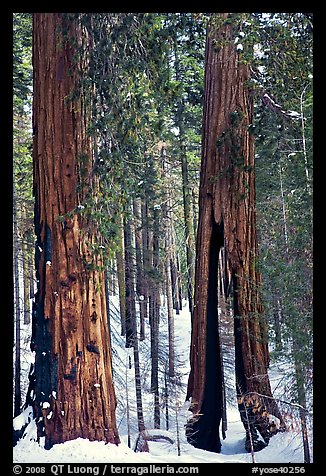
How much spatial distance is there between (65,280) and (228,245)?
247cm

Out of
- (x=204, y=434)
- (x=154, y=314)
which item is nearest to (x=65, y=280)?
(x=204, y=434)

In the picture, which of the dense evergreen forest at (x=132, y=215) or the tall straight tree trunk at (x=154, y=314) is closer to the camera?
the dense evergreen forest at (x=132, y=215)

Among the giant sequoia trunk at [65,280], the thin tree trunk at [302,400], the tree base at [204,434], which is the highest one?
the giant sequoia trunk at [65,280]

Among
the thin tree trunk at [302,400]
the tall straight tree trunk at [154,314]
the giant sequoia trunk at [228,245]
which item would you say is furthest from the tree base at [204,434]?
the tall straight tree trunk at [154,314]

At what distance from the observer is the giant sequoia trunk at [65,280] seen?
429 cm

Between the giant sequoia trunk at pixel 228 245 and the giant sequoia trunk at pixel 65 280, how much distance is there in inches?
74.5

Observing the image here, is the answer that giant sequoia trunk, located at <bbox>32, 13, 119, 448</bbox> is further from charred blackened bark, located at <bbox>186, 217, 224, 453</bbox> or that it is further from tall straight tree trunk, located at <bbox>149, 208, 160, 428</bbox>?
tall straight tree trunk, located at <bbox>149, 208, 160, 428</bbox>

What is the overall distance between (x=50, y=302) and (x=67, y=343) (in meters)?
0.42

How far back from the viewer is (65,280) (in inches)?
170

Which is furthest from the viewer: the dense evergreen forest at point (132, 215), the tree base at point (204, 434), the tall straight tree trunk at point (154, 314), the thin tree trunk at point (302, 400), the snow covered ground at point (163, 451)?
the tall straight tree trunk at point (154, 314)

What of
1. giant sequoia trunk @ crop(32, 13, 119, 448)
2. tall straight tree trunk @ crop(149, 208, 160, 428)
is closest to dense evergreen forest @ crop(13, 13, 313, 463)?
giant sequoia trunk @ crop(32, 13, 119, 448)

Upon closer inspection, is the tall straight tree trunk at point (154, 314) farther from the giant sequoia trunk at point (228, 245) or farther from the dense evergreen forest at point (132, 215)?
the giant sequoia trunk at point (228, 245)

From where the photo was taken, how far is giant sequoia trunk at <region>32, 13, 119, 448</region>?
4293 millimetres

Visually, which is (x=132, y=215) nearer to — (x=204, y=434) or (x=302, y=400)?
(x=302, y=400)
